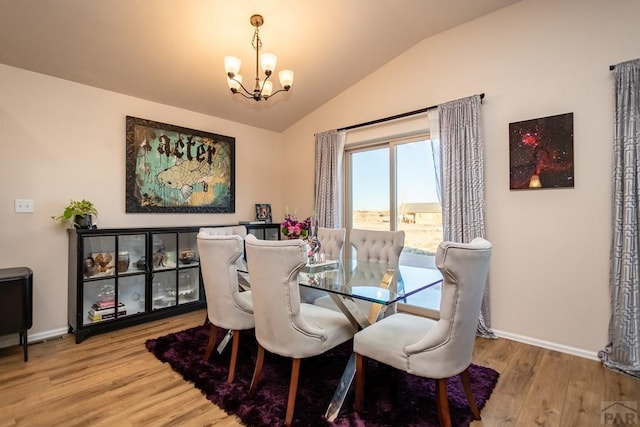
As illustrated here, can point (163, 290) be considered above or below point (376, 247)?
below

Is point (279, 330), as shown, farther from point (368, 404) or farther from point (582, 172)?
point (582, 172)

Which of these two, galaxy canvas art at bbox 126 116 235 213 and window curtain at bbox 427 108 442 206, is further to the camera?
galaxy canvas art at bbox 126 116 235 213

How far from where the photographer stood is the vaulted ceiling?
2441 mm

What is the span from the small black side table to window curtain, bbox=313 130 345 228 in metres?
3.01

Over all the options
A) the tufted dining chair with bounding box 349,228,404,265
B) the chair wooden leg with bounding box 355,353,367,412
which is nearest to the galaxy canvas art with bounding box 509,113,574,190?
the tufted dining chair with bounding box 349,228,404,265

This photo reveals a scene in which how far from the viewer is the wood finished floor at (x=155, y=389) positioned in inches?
69.4

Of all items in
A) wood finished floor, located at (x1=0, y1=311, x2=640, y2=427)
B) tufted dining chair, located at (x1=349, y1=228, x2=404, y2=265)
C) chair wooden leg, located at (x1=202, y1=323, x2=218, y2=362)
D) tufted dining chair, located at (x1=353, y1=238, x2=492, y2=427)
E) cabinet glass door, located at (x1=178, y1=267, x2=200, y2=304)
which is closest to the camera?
tufted dining chair, located at (x1=353, y1=238, x2=492, y2=427)

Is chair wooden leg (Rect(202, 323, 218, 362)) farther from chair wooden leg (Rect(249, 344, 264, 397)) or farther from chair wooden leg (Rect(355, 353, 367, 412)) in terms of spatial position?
chair wooden leg (Rect(355, 353, 367, 412))

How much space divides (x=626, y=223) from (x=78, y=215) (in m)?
4.55

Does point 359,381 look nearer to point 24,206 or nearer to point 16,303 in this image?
point 16,303

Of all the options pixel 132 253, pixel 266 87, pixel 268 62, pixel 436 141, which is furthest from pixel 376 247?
pixel 132 253

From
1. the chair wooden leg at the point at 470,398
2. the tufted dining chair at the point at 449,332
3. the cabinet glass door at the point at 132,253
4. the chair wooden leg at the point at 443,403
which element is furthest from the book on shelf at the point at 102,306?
the chair wooden leg at the point at 470,398

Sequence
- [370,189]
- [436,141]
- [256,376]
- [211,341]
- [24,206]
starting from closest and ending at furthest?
1. [256,376]
2. [211,341]
3. [24,206]
4. [436,141]
5. [370,189]

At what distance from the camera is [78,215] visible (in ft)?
9.46
